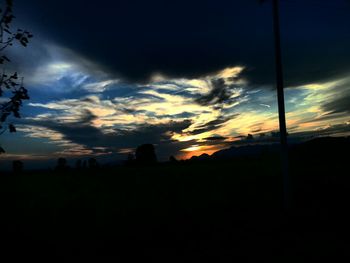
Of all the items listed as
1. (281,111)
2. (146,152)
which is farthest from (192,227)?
(146,152)

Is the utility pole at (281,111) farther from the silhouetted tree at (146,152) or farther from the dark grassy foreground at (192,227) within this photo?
the silhouetted tree at (146,152)

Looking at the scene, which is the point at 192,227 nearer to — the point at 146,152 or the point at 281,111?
the point at 281,111

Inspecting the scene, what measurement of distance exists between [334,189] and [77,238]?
18841 mm

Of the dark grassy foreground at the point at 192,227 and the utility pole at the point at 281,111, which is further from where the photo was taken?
the utility pole at the point at 281,111

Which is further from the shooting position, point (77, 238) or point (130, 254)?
point (77, 238)

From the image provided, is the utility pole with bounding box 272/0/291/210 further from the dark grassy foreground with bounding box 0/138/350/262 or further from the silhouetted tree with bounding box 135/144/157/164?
the silhouetted tree with bounding box 135/144/157/164

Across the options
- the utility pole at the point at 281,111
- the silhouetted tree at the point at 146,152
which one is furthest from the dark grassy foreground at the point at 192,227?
the silhouetted tree at the point at 146,152

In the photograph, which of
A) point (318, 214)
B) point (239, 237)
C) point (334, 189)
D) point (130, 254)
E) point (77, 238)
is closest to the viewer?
point (130, 254)

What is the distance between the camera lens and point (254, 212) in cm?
1727

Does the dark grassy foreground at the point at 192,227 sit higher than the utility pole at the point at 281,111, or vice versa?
the utility pole at the point at 281,111

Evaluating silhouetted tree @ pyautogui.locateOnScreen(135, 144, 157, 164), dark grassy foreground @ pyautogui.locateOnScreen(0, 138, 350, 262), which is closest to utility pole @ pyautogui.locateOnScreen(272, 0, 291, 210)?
dark grassy foreground @ pyautogui.locateOnScreen(0, 138, 350, 262)

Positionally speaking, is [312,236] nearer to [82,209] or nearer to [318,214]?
[318,214]

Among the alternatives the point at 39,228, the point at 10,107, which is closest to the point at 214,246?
the point at 10,107

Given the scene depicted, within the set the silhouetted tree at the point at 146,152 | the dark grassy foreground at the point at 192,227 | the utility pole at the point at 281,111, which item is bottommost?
the dark grassy foreground at the point at 192,227
